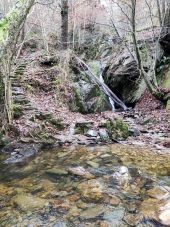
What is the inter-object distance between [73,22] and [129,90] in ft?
18.4

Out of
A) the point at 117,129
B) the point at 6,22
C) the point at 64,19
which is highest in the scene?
the point at 64,19

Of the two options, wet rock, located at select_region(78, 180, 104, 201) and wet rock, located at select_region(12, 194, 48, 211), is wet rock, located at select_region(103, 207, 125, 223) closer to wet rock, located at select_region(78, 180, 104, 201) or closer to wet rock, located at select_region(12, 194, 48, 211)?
wet rock, located at select_region(78, 180, 104, 201)

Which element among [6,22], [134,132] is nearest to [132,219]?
[6,22]

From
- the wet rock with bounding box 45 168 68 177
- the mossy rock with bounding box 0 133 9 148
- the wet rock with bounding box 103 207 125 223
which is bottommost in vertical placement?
the wet rock with bounding box 45 168 68 177

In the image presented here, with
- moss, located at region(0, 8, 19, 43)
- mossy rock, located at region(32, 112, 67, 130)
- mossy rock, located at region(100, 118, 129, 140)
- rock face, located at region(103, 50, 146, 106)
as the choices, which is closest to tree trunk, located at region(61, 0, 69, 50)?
rock face, located at region(103, 50, 146, 106)

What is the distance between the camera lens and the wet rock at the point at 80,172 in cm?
493

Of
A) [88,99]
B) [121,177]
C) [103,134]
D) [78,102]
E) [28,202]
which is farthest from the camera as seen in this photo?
[88,99]

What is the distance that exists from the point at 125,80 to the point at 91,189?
29.6 ft

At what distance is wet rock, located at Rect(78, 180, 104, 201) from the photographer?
164 inches

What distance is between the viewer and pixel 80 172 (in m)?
5.11

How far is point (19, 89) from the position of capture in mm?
9281

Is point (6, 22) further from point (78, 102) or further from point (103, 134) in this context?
point (78, 102)

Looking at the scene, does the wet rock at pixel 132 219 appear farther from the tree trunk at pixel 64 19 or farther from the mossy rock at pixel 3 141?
the tree trunk at pixel 64 19

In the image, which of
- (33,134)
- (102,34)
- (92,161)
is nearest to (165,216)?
(92,161)
